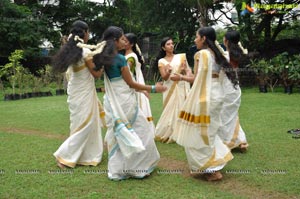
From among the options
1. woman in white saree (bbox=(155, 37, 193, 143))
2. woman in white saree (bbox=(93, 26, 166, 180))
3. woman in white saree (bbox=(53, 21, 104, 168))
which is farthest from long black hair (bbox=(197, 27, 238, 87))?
woman in white saree (bbox=(155, 37, 193, 143))

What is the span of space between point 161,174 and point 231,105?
1518 mm

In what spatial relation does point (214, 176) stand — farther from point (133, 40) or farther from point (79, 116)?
point (133, 40)

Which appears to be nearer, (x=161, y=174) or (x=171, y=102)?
(x=161, y=174)

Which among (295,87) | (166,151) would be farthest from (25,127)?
(295,87)

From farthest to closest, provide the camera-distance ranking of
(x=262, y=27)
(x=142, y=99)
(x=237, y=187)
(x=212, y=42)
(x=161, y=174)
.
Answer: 1. (x=262, y=27)
2. (x=142, y=99)
3. (x=161, y=174)
4. (x=212, y=42)
5. (x=237, y=187)

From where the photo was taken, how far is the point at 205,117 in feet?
12.4

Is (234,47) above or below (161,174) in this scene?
above

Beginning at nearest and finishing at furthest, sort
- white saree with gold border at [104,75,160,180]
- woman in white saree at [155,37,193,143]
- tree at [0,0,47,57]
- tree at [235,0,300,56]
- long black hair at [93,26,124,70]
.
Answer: long black hair at [93,26,124,70]
white saree with gold border at [104,75,160,180]
woman in white saree at [155,37,193,143]
tree at [235,0,300,56]
tree at [0,0,47,57]

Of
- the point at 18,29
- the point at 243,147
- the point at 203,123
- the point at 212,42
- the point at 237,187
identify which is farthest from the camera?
the point at 18,29

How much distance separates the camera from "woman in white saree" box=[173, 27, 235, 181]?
12.4ft

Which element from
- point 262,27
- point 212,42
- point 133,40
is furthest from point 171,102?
point 262,27

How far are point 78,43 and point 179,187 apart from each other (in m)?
2.03

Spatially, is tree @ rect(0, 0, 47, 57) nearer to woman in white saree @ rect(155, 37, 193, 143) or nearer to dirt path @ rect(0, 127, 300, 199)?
woman in white saree @ rect(155, 37, 193, 143)

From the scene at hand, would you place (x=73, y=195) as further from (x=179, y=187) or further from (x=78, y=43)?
(x=78, y=43)
